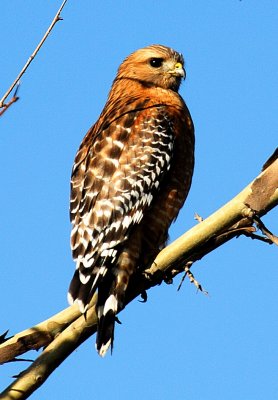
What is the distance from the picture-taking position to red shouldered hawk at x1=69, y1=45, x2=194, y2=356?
5016 mm

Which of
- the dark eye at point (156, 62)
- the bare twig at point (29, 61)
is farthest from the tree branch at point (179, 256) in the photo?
the dark eye at point (156, 62)

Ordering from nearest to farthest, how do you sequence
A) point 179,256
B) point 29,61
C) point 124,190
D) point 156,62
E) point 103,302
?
point 29,61 < point 179,256 < point 103,302 < point 124,190 < point 156,62

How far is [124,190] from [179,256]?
87.4 inches

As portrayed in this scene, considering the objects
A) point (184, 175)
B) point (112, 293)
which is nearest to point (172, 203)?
point (184, 175)

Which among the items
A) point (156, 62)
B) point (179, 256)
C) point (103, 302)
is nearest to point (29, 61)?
point (179, 256)

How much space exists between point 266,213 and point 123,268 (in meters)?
2.20

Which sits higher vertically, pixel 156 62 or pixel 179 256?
pixel 156 62

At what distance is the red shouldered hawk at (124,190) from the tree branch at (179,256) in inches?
41.1

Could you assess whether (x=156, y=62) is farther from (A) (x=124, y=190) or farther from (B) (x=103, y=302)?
(B) (x=103, y=302)

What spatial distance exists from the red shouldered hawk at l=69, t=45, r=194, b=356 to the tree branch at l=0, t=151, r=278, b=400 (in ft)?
3.42

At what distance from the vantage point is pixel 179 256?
3.37 metres

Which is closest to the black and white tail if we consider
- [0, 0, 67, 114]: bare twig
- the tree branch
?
the tree branch

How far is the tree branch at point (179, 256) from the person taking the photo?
3.13 metres

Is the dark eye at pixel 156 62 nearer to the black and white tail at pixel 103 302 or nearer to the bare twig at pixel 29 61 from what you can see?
the black and white tail at pixel 103 302
